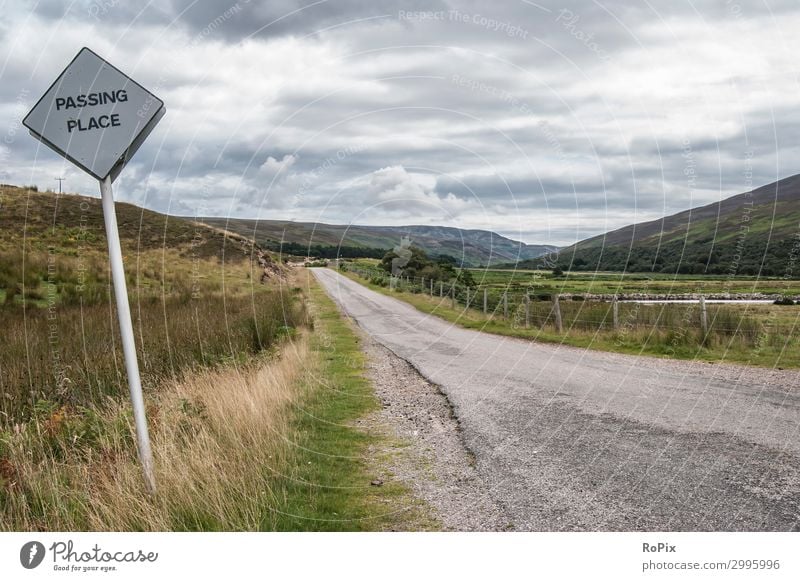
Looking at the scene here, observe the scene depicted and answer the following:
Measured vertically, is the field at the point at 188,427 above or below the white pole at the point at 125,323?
below

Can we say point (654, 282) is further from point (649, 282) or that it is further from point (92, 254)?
point (92, 254)

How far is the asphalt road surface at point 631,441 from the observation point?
496cm

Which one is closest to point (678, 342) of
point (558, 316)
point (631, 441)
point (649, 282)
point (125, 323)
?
point (558, 316)

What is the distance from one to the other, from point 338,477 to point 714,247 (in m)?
71.0

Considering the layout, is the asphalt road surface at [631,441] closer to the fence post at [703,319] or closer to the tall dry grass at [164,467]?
the tall dry grass at [164,467]

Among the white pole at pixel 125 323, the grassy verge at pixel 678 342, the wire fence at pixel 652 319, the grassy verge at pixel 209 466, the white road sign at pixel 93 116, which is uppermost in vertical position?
the white road sign at pixel 93 116

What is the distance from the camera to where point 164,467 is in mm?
5332

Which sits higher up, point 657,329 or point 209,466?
point 209,466

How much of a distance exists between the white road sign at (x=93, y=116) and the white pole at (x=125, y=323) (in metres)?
0.23

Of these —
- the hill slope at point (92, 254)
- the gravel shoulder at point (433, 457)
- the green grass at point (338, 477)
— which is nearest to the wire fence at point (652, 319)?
the gravel shoulder at point (433, 457)

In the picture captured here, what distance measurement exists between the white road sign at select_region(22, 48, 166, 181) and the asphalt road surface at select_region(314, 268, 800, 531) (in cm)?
406

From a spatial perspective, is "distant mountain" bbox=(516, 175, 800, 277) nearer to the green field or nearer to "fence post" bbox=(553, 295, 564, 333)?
"fence post" bbox=(553, 295, 564, 333)

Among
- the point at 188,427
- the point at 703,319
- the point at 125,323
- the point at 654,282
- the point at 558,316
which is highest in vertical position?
the point at 125,323
